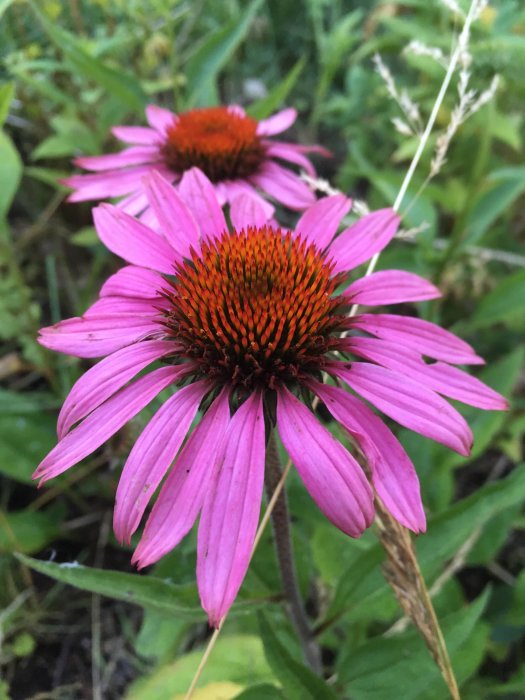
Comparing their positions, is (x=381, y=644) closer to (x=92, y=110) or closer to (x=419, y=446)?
(x=419, y=446)

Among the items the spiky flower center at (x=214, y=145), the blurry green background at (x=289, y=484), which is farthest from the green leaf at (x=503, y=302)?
the spiky flower center at (x=214, y=145)

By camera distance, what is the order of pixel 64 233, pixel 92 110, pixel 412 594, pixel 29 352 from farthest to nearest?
pixel 64 233 < pixel 92 110 < pixel 29 352 < pixel 412 594

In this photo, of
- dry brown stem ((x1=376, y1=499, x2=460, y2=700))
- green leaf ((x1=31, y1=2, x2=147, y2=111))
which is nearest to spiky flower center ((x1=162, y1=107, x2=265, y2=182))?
green leaf ((x1=31, y1=2, x2=147, y2=111))

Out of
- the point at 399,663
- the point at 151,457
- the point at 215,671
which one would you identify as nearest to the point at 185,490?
Result: the point at 151,457

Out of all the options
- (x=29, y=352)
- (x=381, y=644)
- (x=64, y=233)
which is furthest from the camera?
(x=64, y=233)

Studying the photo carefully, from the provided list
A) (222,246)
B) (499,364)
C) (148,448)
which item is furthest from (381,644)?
(499,364)

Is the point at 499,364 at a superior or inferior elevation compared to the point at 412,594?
superior

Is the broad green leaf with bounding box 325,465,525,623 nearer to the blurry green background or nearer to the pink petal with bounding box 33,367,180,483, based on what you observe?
the blurry green background

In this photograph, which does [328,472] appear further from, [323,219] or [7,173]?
[7,173]
